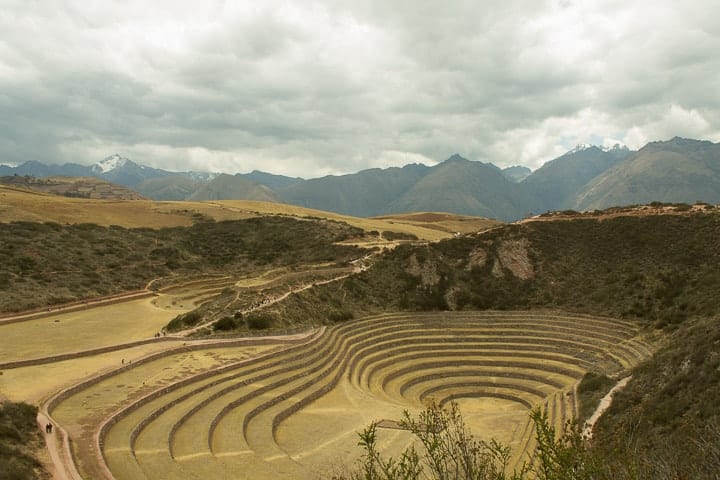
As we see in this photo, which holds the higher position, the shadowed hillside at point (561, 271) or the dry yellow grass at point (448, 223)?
the dry yellow grass at point (448, 223)

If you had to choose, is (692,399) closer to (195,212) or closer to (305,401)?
(305,401)

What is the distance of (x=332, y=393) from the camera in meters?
24.8

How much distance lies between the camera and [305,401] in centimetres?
2292

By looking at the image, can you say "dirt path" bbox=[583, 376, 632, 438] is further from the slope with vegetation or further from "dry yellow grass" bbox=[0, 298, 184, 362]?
the slope with vegetation

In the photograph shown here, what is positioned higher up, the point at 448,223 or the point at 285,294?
the point at 448,223

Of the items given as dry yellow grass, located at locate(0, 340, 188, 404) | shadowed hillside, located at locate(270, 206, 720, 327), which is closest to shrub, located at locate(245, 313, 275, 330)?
dry yellow grass, located at locate(0, 340, 188, 404)

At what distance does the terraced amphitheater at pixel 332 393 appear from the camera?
1577 cm

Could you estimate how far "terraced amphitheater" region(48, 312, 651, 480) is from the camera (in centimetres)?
1577

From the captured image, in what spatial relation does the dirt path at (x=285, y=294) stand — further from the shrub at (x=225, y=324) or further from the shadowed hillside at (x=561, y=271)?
the shadowed hillside at (x=561, y=271)

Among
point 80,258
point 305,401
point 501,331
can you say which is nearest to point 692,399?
point 305,401

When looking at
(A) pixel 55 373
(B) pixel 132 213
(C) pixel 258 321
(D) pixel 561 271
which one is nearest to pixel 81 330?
(A) pixel 55 373

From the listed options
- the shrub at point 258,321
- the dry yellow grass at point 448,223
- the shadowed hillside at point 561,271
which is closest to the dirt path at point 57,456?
the shrub at point 258,321

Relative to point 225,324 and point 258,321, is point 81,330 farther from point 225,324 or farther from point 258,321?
point 258,321

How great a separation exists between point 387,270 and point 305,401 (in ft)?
82.0
